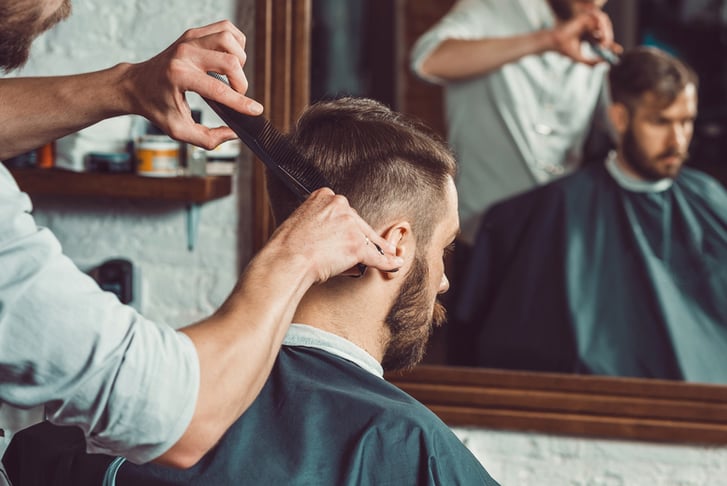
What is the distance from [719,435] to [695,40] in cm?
98

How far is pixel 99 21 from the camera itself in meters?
2.43

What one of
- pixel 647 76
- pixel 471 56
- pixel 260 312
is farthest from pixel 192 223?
pixel 260 312

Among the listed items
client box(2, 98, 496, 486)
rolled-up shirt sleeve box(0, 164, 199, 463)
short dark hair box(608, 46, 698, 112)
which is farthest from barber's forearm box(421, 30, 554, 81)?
rolled-up shirt sleeve box(0, 164, 199, 463)

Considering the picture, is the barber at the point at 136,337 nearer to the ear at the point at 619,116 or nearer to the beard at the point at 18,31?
the beard at the point at 18,31

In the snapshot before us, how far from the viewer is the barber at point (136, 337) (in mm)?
910

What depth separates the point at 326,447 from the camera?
4.11 feet

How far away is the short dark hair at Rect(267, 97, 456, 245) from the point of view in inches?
56.5

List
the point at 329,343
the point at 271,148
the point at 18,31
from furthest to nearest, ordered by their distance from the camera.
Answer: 1. the point at 329,343
2. the point at 271,148
3. the point at 18,31

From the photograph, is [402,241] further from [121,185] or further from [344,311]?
[121,185]

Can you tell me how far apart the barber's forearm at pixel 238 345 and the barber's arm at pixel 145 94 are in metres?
0.29

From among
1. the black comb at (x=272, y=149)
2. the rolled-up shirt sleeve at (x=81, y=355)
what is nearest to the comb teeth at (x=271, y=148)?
the black comb at (x=272, y=149)

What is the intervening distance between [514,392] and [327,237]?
143cm

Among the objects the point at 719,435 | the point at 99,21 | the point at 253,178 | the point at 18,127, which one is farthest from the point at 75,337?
the point at 719,435

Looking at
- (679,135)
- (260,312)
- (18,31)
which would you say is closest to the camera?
(260,312)
